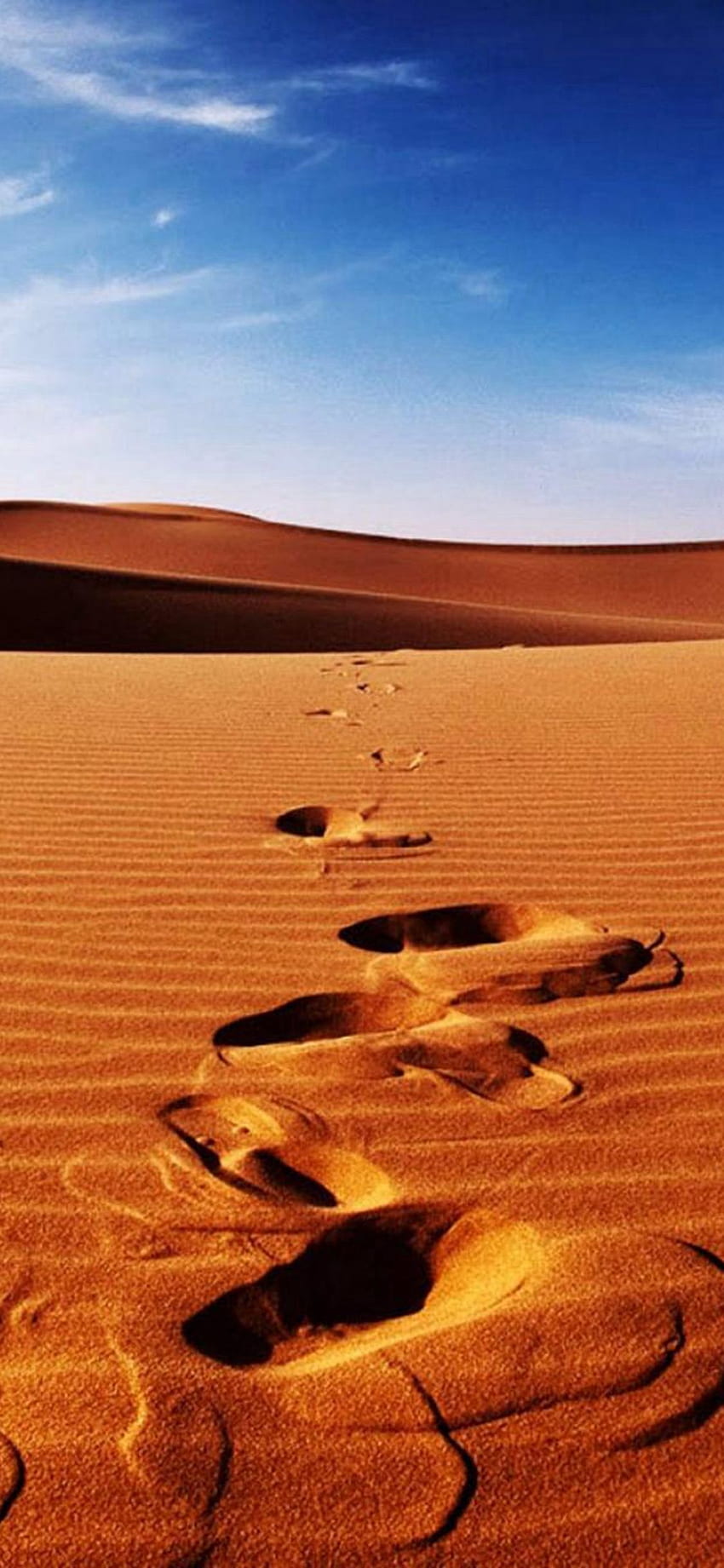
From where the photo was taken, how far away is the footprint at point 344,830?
411 cm

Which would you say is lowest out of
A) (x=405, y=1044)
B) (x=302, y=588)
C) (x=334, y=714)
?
(x=405, y=1044)

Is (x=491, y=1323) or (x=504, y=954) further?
(x=504, y=954)

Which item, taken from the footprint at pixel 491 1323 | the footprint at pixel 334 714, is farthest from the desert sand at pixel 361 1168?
the footprint at pixel 334 714

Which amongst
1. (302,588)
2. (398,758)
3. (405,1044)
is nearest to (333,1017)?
(405,1044)

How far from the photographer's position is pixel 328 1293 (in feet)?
5.84

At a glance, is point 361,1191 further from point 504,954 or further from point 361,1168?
point 504,954

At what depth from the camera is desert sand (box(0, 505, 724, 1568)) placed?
55.4 inches

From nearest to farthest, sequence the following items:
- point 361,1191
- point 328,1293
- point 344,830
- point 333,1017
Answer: point 328,1293 < point 361,1191 < point 333,1017 < point 344,830

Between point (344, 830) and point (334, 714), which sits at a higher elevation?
point (334, 714)

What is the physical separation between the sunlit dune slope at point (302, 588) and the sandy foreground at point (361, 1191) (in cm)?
1840

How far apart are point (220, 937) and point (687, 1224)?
153 centimetres

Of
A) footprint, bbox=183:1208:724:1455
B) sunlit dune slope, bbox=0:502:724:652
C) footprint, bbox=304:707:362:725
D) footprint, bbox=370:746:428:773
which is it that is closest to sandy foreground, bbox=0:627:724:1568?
footprint, bbox=183:1208:724:1455

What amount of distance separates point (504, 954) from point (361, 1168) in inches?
40.7

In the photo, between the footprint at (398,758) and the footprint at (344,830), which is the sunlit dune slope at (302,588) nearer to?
the footprint at (398,758)
